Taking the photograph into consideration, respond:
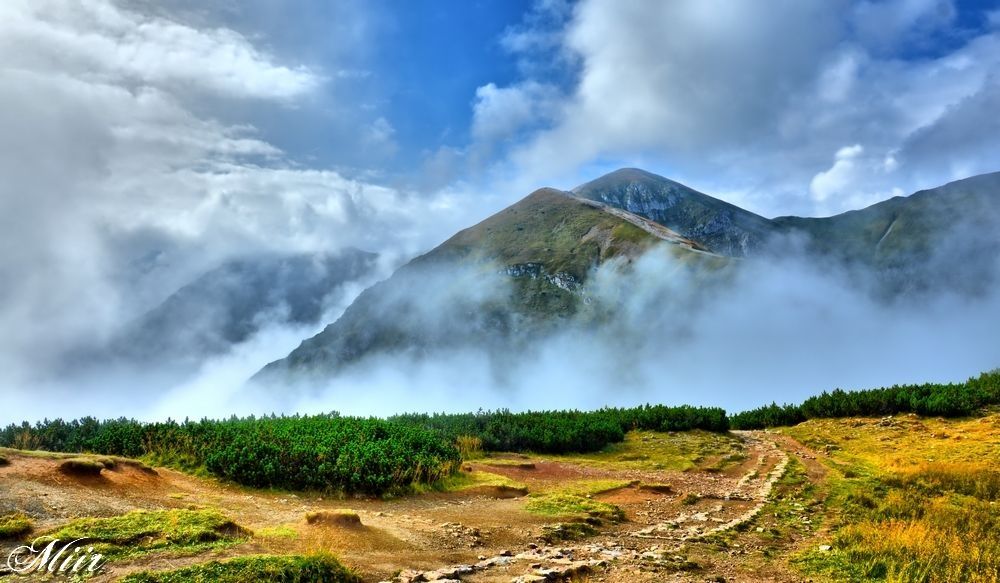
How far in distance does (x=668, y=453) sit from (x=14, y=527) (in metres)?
23.2

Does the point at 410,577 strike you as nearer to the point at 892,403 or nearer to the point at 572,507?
the point at 572,507

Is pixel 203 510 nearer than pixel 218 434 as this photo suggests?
Yes

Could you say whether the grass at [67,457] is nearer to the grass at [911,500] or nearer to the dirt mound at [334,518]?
the dirt mound at [334,518]

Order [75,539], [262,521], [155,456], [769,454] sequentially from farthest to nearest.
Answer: [769,454] < [155,456] < [262,521] < [75,539]

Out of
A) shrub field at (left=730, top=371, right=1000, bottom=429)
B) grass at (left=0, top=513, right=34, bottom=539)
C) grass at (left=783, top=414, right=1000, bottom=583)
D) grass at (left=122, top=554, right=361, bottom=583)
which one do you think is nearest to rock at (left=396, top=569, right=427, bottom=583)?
grass at (left=122, top=554, right=361, bottom=583)

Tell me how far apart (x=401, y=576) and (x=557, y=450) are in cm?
1785

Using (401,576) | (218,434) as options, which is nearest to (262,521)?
(401,576)

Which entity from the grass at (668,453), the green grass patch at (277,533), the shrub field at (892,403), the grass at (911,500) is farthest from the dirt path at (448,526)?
the shrub field at (892,403)

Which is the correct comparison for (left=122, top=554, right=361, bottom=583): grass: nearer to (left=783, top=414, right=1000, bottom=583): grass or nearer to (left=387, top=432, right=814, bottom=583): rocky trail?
(left=387, top=432, right=814, bottom=583): rocky trail

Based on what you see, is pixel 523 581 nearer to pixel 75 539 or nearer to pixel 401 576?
pixel 401 576

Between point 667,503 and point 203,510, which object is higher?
point 203,510

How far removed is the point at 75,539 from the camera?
9.30 m

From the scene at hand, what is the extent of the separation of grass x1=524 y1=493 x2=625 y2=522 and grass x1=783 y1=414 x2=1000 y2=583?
16.2 feet

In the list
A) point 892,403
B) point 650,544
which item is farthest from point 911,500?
point 892,403
